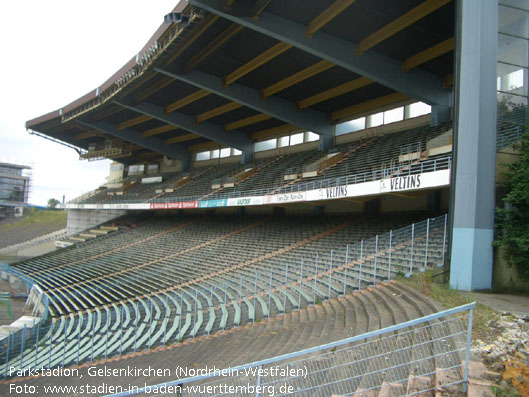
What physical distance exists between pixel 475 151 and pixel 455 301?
3781 millimetres

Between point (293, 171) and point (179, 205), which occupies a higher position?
point (293, 171)

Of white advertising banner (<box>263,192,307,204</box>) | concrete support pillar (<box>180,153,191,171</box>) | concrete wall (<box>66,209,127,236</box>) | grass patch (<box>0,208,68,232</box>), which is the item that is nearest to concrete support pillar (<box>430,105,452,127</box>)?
white advertising banner (<box>263,192,307,204</box>)

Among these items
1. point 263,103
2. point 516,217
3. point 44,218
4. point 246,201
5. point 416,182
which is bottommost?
point 44,218

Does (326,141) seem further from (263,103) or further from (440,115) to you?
(440,115)

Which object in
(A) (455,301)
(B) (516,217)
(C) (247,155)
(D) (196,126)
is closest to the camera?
(A) (455,301)

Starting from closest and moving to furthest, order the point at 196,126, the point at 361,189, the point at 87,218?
1. the point at 361,189
2. the point at 196,126
3. the point at 87,218

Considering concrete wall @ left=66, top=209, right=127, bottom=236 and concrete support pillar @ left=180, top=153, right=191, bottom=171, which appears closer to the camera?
concrete support pillar @ left=180, top=153, right=191, bottom=171

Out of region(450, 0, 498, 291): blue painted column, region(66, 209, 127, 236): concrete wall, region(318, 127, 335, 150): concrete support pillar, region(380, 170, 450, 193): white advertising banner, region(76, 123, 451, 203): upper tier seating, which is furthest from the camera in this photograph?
region(66, 209, 127, 236): concrete wall

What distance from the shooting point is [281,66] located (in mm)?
18547

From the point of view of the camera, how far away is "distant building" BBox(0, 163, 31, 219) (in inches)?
2165

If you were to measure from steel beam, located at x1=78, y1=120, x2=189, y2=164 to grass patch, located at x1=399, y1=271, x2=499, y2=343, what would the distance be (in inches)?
1129

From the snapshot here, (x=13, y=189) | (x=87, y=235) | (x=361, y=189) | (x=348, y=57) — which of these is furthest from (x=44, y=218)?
(x=361, y=189)

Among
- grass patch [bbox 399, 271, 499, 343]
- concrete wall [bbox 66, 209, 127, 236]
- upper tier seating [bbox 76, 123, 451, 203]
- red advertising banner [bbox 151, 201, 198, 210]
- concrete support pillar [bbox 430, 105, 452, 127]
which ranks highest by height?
concrete support pillar [bbox 430, 105, 452, 127]

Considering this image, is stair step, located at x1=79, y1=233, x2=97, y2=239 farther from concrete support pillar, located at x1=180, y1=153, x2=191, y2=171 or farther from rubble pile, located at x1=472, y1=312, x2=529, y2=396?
rubble pile, located at x1=472, y1=312, x2=529, y2=396
